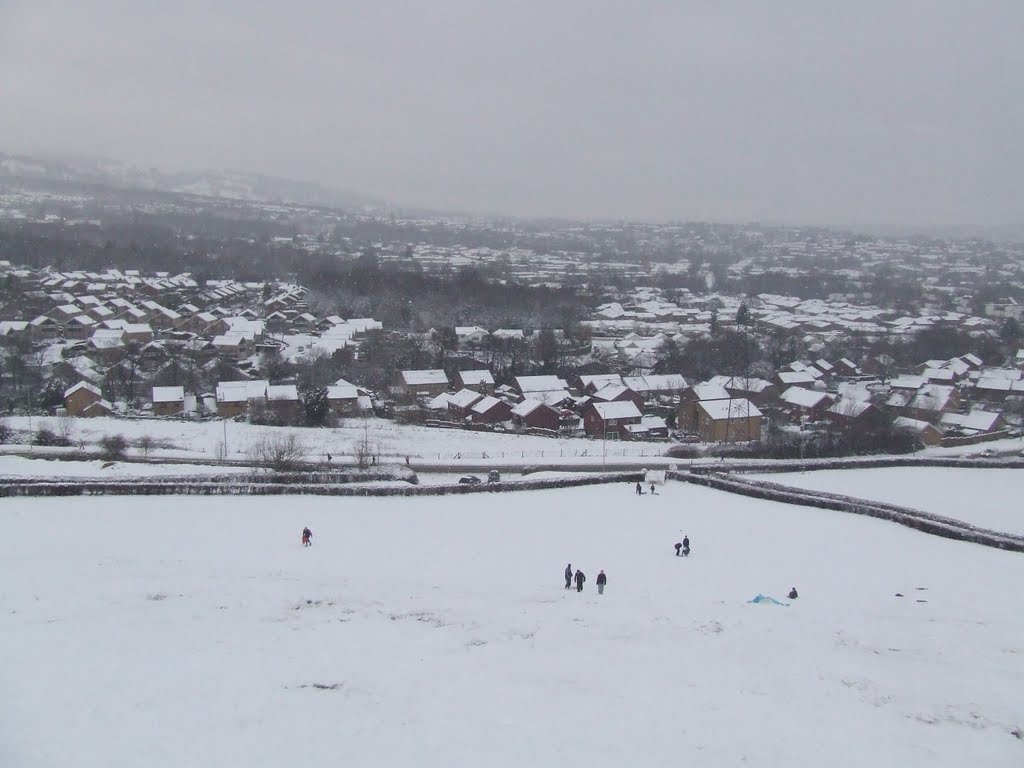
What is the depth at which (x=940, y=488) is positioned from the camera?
19141 millimetres

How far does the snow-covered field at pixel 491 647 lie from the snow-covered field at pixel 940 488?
4127 mm

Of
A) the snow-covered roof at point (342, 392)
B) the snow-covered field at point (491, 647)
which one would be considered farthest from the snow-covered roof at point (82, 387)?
the snow-covered field at point (491, 647)

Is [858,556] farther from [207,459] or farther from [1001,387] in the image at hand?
[1001,387]

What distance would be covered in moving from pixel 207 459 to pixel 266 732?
57.7 feet

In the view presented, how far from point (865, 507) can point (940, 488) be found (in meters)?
5.32

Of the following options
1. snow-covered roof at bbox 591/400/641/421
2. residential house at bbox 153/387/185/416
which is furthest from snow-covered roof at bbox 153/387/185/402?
snow-covered roof at bbox 591/400/641/421

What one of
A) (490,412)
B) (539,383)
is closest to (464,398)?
(490,412)

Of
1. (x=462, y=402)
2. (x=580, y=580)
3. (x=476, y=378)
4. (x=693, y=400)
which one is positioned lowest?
(x=462, y=402)

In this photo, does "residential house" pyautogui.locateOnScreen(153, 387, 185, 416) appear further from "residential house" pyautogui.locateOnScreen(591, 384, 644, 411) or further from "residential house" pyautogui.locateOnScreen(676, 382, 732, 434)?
"residential house" pyautogui.locateOnScreen(676, 382, 732, 434)

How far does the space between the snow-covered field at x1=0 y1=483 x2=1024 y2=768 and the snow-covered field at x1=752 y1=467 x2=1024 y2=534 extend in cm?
413

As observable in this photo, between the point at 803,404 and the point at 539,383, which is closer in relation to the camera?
the point at 803,404

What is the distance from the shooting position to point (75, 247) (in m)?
73.5

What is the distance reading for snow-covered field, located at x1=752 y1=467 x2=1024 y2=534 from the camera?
55.5 ft

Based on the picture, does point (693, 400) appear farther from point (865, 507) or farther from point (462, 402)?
point (865, 507)
